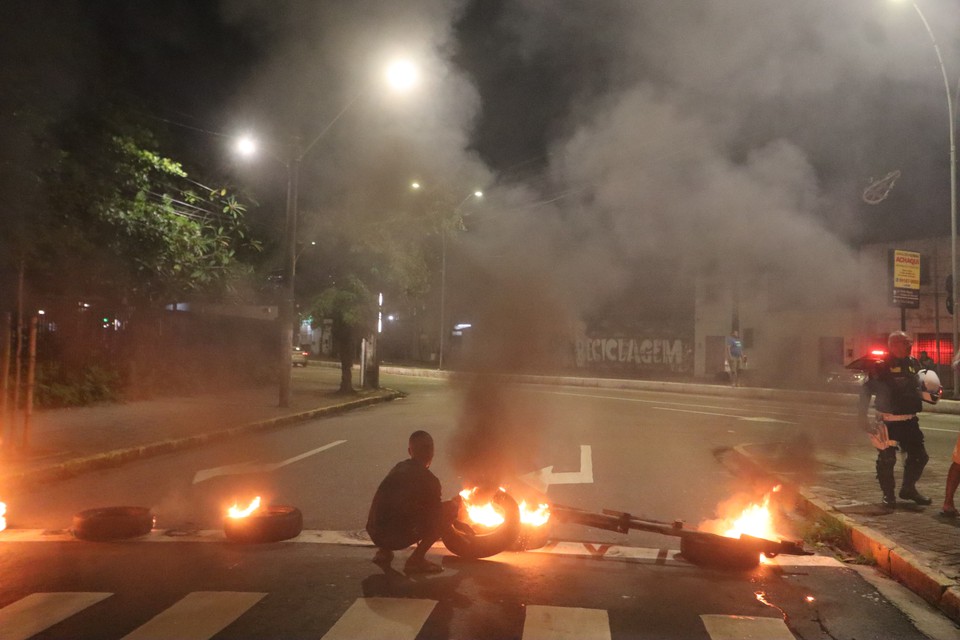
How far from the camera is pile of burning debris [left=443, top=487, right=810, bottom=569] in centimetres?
519

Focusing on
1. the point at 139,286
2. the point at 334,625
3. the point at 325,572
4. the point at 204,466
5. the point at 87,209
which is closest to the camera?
the point at 334,625

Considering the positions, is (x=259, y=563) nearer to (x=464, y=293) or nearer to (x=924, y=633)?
(x=464, y=293)

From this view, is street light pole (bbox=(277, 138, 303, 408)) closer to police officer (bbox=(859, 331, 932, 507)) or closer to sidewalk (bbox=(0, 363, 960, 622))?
sidewalk (bbox=(0, 363, 960, 622))

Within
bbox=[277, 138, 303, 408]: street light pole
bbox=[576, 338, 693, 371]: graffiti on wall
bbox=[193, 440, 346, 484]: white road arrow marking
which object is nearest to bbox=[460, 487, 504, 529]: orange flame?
bbox=[193, 440, 346, 484]: white road arrow marking

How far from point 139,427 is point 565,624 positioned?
1032 cm

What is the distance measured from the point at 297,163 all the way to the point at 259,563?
1165 cm

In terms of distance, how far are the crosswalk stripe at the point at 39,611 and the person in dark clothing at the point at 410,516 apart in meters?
1.72

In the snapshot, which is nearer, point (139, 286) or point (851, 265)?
point (851, 265)

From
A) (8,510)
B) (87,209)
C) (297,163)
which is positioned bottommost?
(8,510)

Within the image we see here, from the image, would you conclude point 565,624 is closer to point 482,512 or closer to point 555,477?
point 482,512

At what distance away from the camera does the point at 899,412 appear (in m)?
6.66

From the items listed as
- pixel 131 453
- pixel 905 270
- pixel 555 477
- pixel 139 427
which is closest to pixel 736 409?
pixel 905 270

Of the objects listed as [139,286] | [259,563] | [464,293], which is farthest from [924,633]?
[139,286]

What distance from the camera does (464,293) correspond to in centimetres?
754
